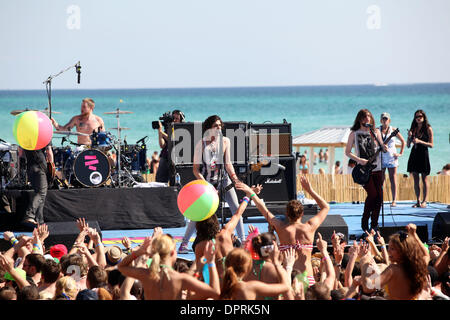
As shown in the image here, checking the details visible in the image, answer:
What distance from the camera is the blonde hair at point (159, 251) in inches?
174

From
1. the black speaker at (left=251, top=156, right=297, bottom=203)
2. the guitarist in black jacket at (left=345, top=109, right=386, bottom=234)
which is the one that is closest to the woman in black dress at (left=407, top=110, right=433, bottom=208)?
the black speaker at (left=251, top=156, right=297, bottom=203)

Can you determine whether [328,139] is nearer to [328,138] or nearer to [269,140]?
[328,138]

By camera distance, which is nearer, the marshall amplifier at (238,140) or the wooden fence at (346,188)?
the marshall amplifier at (238,140)

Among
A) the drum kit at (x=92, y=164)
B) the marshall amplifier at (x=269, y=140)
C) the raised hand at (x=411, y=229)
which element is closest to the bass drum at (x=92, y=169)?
the drum kit at (x=92, y=164)

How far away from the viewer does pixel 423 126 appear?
11797 millimetres

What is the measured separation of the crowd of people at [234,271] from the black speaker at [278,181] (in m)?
5.30

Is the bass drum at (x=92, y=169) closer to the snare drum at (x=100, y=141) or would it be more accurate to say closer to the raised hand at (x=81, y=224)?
the snare drum at (x=100, y=141)

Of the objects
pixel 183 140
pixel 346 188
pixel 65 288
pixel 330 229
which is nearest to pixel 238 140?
pixel 183 140

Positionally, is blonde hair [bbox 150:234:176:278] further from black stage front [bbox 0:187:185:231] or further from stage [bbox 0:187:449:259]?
black stage front [bbox 0:187:185:231]

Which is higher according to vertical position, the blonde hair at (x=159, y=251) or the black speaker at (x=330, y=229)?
the blonde hair at (x=159, y=251)

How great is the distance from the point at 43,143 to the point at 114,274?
3352 millimetres

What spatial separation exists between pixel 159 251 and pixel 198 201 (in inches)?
77.7

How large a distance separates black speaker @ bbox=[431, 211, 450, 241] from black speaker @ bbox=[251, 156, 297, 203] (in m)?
3.32

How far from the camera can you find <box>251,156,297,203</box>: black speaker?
11.7 m
